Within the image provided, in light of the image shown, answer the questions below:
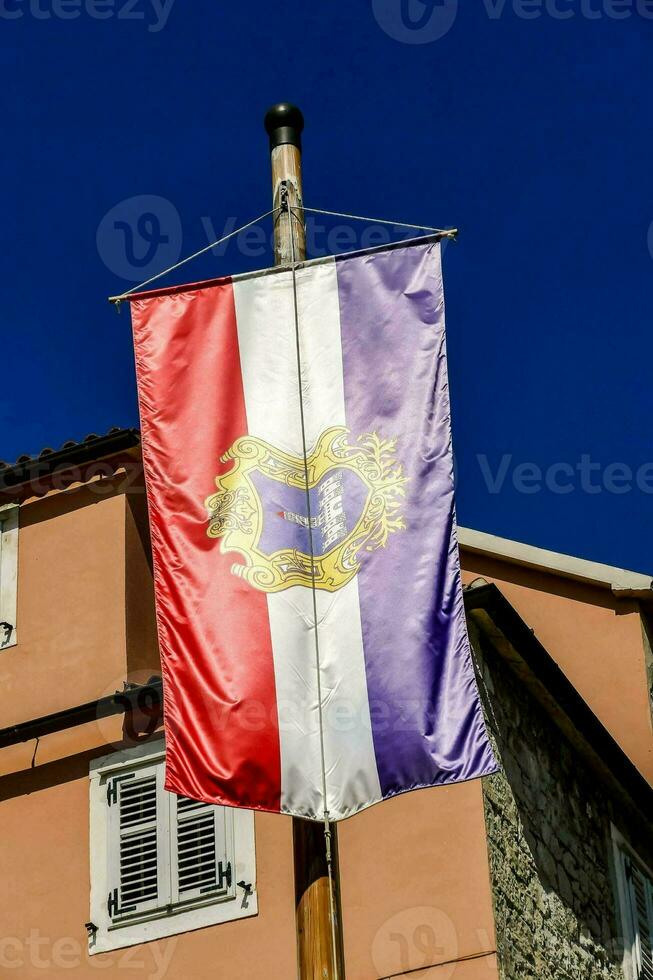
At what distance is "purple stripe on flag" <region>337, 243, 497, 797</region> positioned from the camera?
26.6 feet

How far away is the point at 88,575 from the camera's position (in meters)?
14.1

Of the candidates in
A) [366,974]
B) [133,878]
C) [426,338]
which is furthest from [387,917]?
[426,338]

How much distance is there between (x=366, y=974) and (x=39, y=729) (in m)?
3.72

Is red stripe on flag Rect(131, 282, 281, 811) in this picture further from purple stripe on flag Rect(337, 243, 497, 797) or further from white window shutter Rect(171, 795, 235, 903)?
white window shutter Rect(171, 795, 235, 903)

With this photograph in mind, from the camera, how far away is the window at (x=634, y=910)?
1348 cm

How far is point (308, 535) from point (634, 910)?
6783mm

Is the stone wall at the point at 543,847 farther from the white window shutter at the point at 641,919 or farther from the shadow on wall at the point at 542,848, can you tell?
the white window shutter at the point at 641,919

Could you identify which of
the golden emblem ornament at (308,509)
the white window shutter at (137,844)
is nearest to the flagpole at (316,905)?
the golden emblem ornament at (308,509)

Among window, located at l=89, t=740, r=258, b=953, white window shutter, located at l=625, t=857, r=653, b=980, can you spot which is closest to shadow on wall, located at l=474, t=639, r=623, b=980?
white window shutter, located at l=625, t=857, r=653, b=980

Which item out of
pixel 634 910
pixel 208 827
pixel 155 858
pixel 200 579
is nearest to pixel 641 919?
pixel 634 910

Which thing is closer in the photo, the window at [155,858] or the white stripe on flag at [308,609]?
the white stripe on flag at [308,609]

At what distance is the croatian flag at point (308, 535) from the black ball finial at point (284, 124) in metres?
1.06

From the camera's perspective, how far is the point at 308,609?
335 inches

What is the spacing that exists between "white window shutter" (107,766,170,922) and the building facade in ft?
0.04
